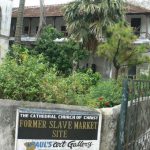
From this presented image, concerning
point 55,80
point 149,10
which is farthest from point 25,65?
point 149,10

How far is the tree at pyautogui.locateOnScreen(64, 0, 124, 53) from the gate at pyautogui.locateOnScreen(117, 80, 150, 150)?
17.2 metres

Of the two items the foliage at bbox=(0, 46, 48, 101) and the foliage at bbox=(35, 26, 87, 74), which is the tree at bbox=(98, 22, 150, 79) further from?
the foliage at bbox=(0, 46, 48, 101)

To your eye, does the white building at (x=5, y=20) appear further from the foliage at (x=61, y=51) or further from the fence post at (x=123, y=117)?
the fence post at (x=123, y=117)

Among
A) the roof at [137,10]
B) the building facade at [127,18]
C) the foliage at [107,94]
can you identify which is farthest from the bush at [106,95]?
the roof at [137,10]

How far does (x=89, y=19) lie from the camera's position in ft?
79.1

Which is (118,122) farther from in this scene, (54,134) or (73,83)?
(73,83)

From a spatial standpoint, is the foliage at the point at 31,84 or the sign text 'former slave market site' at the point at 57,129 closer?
the sign text 'former slave market site' at the point at 57,129

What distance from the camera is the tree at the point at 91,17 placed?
23594 millimetres

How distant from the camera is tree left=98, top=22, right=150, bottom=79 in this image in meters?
18.5

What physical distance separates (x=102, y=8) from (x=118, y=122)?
1847 centimetres

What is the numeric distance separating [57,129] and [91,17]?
756 inches

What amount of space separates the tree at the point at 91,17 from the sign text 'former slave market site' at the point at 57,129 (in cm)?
1819

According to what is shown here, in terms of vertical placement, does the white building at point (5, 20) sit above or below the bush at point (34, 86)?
above

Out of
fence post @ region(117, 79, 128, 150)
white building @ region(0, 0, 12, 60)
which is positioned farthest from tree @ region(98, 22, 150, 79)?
white building @ region(0, 0, 12, 60)
